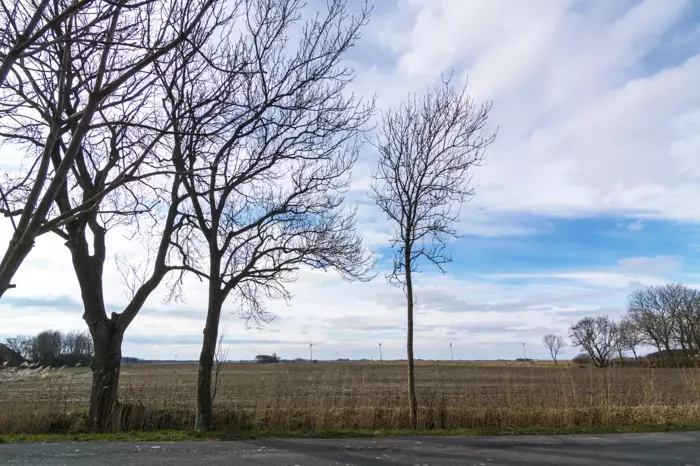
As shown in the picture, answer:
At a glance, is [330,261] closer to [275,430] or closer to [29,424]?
[275,430]

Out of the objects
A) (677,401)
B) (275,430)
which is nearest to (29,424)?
(275,430)

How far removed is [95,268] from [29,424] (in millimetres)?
3892

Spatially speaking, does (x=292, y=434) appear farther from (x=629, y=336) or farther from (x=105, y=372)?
(x=629, y=336)

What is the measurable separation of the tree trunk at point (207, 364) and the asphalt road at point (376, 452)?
1890 mm

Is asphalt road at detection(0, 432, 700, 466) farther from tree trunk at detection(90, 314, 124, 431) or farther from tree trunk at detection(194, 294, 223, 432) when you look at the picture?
tree trunk at detection(90, 314, 124, 431)

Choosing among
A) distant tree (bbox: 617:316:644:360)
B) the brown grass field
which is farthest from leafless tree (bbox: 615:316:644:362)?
the brown grass field

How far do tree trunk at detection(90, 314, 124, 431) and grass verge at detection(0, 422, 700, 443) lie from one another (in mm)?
1039

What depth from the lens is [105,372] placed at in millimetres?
12570

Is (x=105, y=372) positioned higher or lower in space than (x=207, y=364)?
lower

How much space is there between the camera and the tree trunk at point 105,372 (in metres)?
12.3

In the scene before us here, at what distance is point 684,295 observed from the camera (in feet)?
248

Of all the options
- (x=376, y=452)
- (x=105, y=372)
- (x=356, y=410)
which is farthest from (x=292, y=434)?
(x=105, y=372)

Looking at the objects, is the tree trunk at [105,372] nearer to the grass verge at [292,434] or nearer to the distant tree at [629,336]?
the grass verge at [292,434]

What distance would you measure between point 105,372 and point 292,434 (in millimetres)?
4789
